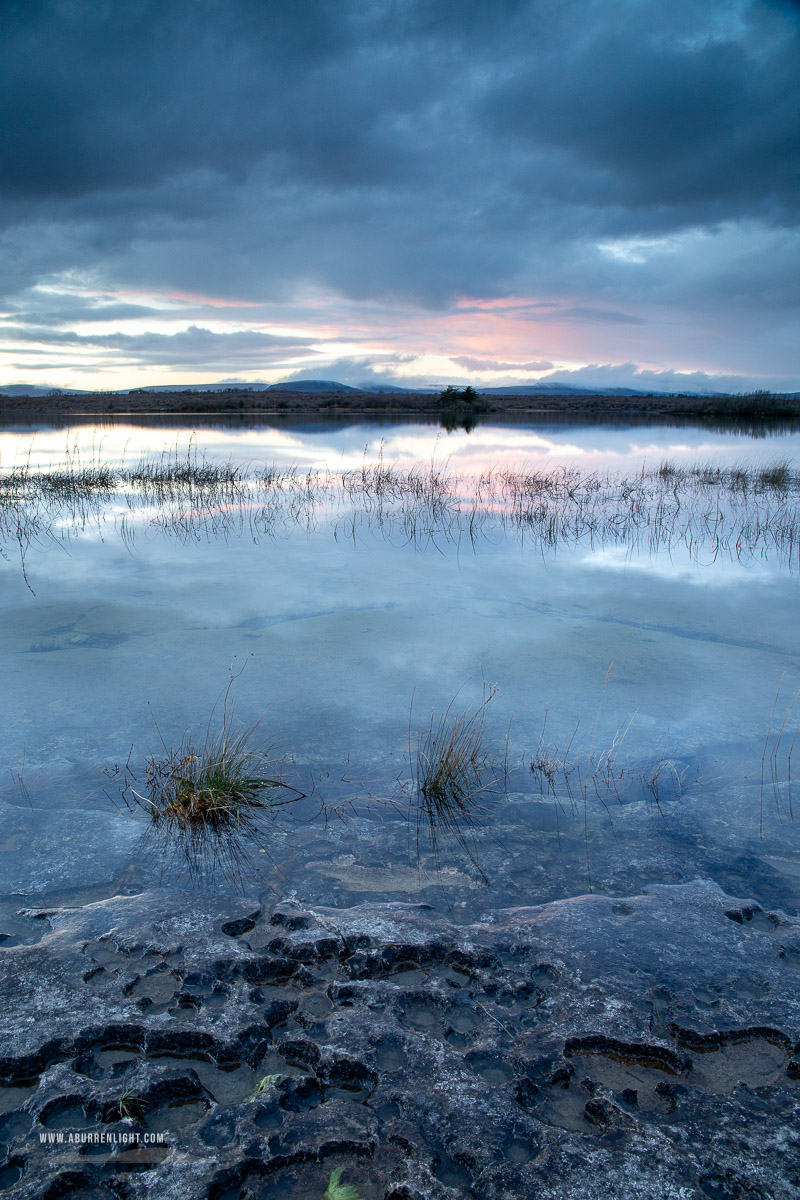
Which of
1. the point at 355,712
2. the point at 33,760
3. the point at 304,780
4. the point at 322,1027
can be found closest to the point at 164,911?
the point at 322,1027

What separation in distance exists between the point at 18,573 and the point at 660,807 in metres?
6.62

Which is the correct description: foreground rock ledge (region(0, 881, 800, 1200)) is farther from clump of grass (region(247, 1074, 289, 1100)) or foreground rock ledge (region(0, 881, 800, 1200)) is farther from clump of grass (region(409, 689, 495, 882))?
clump of grass (region(409, 689, 495, 882))

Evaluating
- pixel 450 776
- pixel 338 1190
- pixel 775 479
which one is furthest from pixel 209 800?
pixel 775 479

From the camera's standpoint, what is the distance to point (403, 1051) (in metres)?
1.71

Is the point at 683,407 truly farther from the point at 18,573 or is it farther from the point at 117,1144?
the point at 117,1144

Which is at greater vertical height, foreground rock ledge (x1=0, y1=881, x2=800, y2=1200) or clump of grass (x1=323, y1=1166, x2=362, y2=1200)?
foreground rock ledge (x1=0, y1=881, x2=800, y2=1200)

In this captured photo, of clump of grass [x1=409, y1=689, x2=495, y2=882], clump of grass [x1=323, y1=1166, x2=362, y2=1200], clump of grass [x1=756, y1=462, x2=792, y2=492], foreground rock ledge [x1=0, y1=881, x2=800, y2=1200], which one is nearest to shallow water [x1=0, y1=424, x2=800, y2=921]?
clump of grass [x1=409, y1=689, x2=495, y2=882]

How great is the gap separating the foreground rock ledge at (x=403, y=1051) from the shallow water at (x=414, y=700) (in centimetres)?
24

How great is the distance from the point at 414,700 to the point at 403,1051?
2308mm

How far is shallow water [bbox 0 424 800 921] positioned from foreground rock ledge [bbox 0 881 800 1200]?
0.24 metres

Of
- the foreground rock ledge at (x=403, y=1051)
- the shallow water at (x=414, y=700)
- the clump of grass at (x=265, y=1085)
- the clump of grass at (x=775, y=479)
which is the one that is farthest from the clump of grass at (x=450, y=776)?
the clump of grass at (x=775, y=479)

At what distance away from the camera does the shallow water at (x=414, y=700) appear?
8.41 ft

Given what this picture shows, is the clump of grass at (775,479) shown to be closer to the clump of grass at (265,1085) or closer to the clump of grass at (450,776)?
the clump of grass at (450,776)

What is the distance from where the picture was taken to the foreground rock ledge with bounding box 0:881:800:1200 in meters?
1.42
